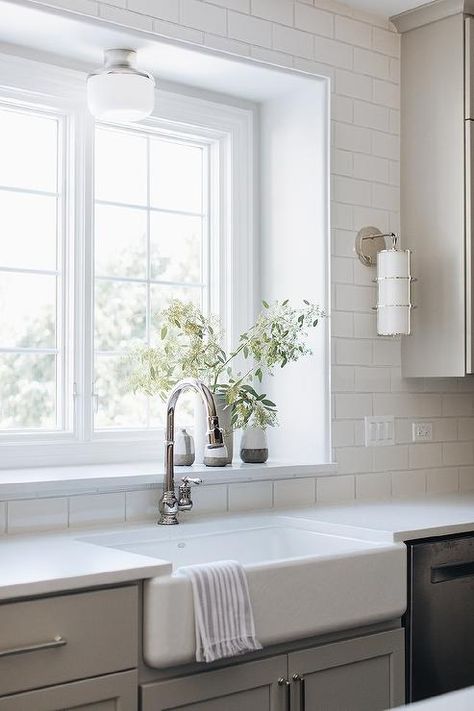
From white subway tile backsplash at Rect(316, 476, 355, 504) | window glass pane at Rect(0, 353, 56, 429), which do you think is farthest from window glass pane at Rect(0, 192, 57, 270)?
white subway tile backsplash at Rect(316, 476, 355, 504)

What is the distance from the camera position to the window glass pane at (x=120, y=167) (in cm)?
352

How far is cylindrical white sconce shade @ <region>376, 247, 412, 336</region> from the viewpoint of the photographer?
11.7 feet

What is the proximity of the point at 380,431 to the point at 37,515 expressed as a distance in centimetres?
139

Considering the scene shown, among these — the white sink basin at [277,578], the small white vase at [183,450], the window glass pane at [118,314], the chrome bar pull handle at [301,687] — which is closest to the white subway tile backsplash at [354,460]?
the white sink basin at [277,578]

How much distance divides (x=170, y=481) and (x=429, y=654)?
0.91 meters

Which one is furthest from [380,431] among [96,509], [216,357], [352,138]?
[96,509]

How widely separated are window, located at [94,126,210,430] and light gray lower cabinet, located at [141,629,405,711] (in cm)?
118

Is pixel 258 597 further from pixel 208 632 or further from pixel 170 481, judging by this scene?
pixel 170 481

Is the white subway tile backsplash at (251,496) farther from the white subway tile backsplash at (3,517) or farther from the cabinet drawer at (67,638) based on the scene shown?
the cabinet drawer at (67,638)

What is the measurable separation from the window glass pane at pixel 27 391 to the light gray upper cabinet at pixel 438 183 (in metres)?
1.32

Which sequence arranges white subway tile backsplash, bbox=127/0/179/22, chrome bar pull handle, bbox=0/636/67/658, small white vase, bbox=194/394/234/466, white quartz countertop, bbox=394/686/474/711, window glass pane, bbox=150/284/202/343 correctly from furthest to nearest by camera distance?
window glass pane, bbox=150/284/202/343 < small white vase, bbox=194/394/234/466 < white subway tile backsplash, bbox=127/0/179/22 < chrome bar pull handle, bbox=0/636/67/658 < white quartz countertop, bbox=394/686/474/711

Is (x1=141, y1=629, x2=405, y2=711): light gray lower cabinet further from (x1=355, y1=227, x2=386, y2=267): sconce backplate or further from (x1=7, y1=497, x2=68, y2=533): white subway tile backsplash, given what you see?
(x1=355, y1=227, x2=386, y2=267): sconce backplate

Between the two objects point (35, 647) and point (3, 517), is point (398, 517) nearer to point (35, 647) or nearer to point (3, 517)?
point (3, 517)

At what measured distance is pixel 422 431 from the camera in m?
3.84
